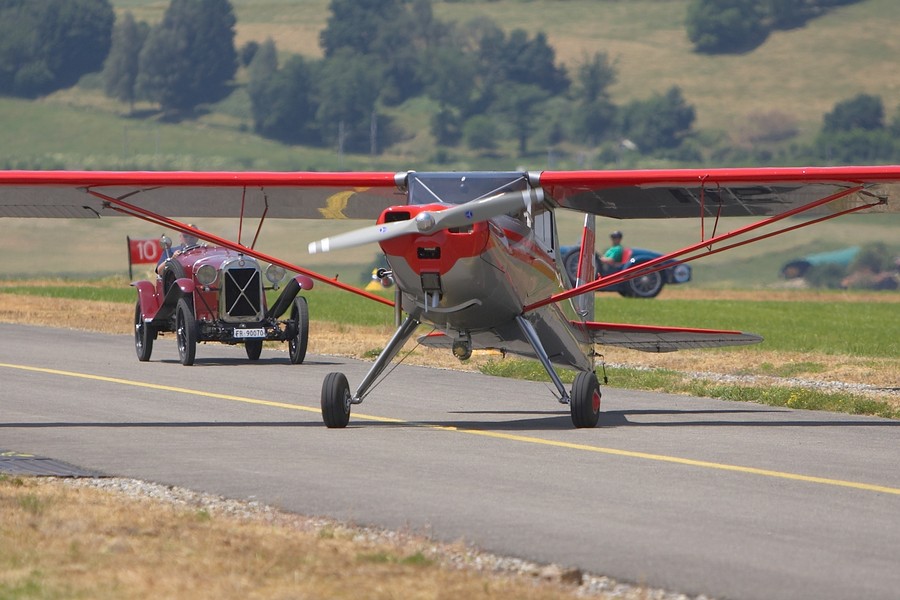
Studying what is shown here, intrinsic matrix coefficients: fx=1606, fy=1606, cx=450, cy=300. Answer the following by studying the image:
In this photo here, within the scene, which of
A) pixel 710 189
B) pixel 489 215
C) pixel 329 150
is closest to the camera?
pixel 489 215

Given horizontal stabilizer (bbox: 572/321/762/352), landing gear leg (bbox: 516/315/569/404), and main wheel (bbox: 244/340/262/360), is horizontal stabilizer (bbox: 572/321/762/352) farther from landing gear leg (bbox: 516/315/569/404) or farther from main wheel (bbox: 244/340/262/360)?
main wheel (bbox: 244/340/262/360)

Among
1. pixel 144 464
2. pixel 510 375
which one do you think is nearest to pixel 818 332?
pixel 510 375

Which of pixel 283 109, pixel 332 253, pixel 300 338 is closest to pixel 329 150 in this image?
pixel 283 109

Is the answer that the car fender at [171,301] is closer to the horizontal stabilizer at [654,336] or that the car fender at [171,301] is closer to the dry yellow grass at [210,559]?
the horizontal stabilizer at [654,336]

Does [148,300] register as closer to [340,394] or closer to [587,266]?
[587,266]

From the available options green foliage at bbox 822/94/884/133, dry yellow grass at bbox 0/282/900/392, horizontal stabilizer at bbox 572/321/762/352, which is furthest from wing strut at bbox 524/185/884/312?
green foliage at bbox 822/94/884/133

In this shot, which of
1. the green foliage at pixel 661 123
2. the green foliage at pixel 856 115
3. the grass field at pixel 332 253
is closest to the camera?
the grass field at pixel 332 253

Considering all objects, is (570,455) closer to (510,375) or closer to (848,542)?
(848,542)

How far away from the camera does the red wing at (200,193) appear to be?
614 inches

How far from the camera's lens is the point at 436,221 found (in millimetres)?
12406

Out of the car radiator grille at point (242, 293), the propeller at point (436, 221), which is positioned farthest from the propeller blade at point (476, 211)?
the car radiator grille at point (242, 293)

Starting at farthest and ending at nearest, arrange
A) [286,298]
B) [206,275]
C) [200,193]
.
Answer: [286,298], [206,275], [200,193]

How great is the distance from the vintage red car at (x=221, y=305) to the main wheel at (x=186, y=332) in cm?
5

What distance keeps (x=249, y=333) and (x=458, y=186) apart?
8085 millimetres
